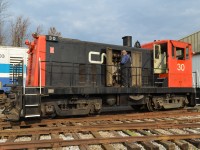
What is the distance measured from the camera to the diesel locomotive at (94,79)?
26.5 feet

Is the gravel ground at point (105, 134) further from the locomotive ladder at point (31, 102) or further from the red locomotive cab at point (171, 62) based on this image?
the red locomotive cab at point (171, 62)

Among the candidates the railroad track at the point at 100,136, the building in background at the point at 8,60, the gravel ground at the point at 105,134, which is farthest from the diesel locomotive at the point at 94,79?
the building in background at the point at 8,60

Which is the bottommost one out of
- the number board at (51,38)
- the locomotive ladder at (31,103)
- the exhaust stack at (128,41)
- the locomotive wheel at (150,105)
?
the locomotive wheel at (150,105)

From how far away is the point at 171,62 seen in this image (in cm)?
1096

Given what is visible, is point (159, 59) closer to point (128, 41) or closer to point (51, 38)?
point (128, 41)

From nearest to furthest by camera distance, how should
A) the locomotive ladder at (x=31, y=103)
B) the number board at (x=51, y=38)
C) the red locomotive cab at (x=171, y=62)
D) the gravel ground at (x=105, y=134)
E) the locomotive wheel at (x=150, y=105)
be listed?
the gravel ground at (x=105, y=134) → the locomotive ladder at (x=31, y=103) → the number board at (x=51, y=38) → the locomotive wheel at (x=150, y=105) → the red locomotive cab at (x=171, y=62)

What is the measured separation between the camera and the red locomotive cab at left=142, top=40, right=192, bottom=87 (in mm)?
10930

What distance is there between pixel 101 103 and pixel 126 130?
2909mm

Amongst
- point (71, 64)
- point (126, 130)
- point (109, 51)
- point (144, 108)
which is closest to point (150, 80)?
point (144, 108)

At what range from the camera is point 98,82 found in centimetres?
980

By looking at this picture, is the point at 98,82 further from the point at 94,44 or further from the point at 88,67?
the point at 94,44

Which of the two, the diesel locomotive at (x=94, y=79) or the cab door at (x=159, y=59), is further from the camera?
the cab door at (x=159, y=59)

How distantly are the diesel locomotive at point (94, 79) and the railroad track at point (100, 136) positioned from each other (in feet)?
2.69

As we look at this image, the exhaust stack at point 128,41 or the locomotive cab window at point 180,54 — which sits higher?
the exhaust stack at point 128,41
